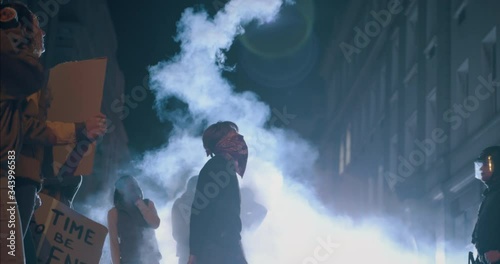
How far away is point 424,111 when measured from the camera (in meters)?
25.2

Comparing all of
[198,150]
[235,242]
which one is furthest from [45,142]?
[198,150]

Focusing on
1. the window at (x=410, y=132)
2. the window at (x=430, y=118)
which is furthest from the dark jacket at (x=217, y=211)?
the window at (x=410, y=132)

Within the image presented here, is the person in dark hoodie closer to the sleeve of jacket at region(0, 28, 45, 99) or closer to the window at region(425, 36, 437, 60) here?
the sleeve of jacket at region(0, 28, 45, 99)

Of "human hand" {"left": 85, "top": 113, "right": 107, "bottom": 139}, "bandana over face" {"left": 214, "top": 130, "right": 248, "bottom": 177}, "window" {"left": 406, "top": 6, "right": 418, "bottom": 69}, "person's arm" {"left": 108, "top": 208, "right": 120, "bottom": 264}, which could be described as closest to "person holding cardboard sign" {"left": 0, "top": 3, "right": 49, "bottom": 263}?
"human hand" {"left": 85, "top": 113, "right": 107, "bottom": 139}

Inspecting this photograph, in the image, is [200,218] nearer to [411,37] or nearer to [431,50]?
[431,50]

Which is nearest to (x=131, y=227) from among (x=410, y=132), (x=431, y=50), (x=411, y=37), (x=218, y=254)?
(x=218, y=254)

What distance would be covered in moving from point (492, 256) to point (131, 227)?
327 centimetres

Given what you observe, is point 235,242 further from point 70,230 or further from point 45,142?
point 45,142

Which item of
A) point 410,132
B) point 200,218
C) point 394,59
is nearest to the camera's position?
point 200,218

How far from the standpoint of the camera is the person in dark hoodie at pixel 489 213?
696cm

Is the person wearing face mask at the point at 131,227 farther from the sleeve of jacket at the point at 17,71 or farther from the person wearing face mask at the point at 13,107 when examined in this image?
the sleeve of jacket at the point at 17,71

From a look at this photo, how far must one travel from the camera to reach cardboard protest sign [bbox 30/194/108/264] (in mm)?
4566

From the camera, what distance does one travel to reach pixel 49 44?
982 inches

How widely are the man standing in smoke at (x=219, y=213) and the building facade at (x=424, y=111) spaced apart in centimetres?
1237
